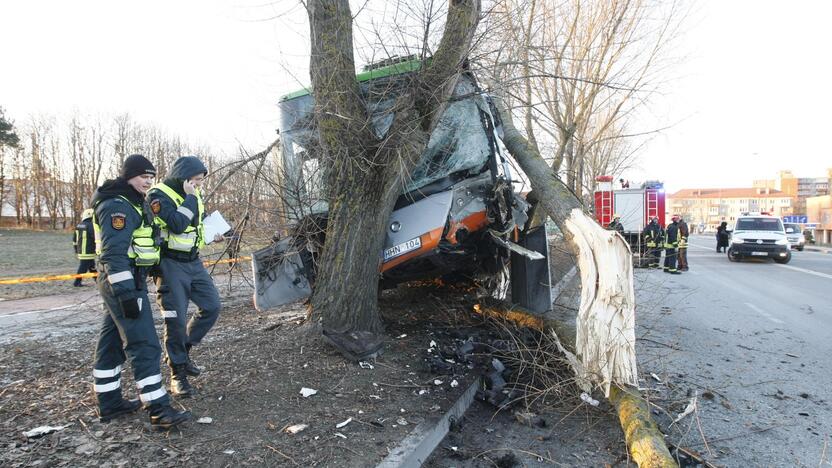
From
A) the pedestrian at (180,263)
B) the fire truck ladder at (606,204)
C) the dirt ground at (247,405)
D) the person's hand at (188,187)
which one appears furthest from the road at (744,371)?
the fire truck ladder at (606,204)

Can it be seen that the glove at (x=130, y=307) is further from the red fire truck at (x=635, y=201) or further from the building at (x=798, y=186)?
the building at (x=798, y=186)

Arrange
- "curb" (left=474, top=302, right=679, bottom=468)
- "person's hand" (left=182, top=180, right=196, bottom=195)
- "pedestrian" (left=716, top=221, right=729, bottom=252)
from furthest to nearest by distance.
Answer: "pedestrian" (left=716, top=221, right=729, bottom=252) → "person's hand" (left=182, top=180, right=196, bottom=195) → "curb" (left=474, top=302, right=679, bottom=468)

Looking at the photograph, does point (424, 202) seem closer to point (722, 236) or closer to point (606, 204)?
point (606, 204)

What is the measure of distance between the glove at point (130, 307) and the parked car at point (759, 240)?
735 inches

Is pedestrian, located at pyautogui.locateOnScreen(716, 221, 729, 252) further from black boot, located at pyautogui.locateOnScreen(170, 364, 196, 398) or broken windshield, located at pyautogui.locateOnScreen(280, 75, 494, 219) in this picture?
black boot, located at pyautogui.locateOnScreen(170, 364, 196, 398)

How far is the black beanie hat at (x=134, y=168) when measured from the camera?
3139mm

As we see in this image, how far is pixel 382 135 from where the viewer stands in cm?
458

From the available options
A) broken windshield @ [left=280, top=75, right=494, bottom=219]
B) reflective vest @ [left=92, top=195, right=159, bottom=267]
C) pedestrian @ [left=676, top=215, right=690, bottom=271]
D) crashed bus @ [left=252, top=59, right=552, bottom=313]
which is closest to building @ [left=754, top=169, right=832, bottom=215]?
pedestrian @ [left=676, top=215, right=690, bottom=271]

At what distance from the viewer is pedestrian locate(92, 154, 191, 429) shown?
2.91m

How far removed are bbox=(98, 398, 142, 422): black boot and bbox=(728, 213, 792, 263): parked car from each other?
1863 cm

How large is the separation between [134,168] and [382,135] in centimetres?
217

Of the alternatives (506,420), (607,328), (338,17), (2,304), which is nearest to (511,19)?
(338,17)

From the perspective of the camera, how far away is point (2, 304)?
775 centimetres

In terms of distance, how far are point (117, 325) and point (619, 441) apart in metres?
3.37
